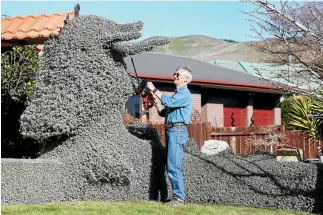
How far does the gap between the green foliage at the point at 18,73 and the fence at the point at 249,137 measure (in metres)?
4.96

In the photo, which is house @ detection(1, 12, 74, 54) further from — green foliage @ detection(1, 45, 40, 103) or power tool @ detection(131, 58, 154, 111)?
power tool @ detection(131, 58, 154, 111)

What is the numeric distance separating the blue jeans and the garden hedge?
523 mm

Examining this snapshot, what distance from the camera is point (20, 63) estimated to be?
11.3 m

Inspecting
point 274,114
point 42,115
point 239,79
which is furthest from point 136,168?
point 274,114

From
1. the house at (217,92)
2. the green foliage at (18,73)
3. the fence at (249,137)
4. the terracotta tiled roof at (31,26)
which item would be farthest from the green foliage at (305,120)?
the house at (217,92)

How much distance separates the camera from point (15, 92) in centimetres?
1118

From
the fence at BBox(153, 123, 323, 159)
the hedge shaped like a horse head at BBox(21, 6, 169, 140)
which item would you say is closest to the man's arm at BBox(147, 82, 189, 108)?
the hedge shaped like a horse head at BBox(21, 6, 169, 140)

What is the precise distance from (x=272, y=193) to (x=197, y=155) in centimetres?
131

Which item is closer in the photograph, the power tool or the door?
the power tool

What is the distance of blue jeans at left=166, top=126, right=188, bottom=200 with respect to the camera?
8.42m

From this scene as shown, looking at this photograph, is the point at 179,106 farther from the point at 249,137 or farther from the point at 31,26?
the point at 249,137

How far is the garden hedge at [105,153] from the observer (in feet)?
26.8

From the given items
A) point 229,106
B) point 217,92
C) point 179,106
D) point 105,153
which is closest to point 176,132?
point 179,106

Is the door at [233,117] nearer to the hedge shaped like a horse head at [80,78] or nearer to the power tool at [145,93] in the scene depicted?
the power tool at [145,93]
